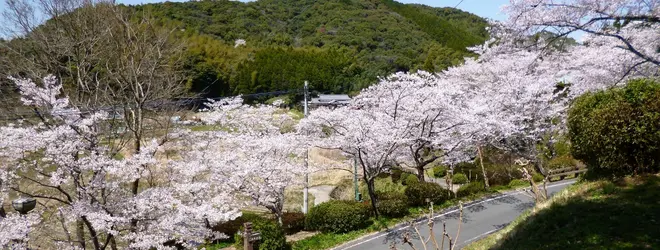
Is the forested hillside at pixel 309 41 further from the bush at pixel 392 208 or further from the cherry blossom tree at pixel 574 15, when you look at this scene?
the cherry blossom tree at pixel 574 15

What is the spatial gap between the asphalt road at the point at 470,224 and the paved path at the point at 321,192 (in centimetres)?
644

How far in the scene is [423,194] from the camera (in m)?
15.0

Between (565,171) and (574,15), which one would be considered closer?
(574,15)

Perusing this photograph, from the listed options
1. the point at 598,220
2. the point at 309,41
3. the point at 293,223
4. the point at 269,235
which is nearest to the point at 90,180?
the point at 269,235

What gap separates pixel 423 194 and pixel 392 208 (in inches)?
64.5

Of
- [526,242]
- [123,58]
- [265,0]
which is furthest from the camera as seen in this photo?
[265,0]

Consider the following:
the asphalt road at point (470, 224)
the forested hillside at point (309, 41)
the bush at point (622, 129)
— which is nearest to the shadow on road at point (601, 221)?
the bush at point (622, 129)

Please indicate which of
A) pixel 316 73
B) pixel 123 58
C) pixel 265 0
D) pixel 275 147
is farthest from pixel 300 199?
pixel 265 0

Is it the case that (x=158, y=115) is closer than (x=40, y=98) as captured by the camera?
No

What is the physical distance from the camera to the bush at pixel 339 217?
13.3 metres

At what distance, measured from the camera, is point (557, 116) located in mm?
18625

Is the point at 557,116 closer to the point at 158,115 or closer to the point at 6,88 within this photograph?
the point at 158,115

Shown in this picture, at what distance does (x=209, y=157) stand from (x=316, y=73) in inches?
1310

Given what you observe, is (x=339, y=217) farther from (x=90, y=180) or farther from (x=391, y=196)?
(x=90, y=180)
